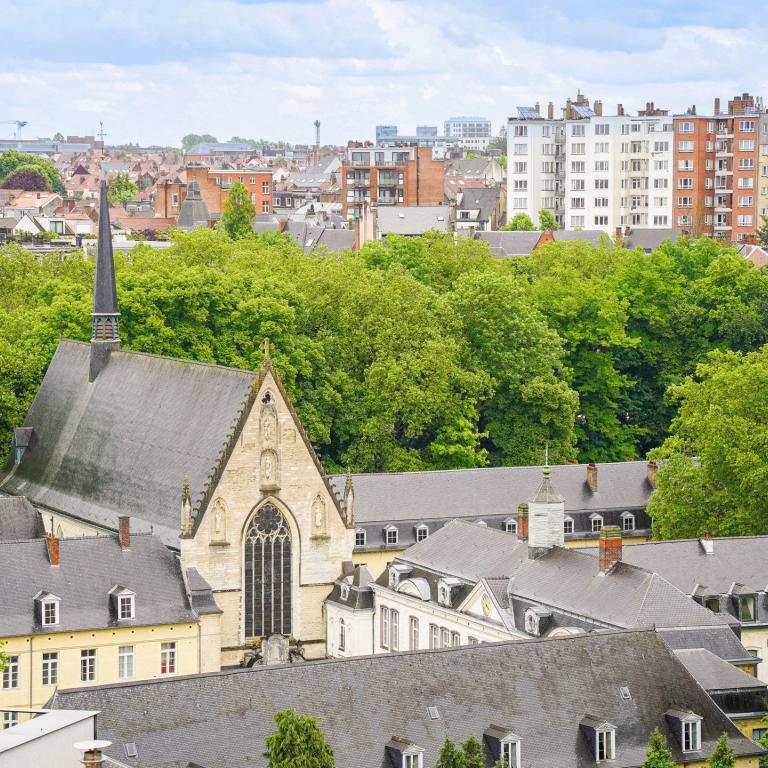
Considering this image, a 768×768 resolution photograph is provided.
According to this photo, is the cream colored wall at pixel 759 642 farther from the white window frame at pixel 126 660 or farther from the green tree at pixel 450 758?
the green tree at pixel 450 758

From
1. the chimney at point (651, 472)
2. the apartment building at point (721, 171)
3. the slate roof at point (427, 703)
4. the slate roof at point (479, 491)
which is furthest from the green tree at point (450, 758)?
the apartment building at point (721, 171)

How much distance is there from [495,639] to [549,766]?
50.6 feet

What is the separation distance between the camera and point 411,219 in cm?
19150

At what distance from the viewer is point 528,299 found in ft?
413

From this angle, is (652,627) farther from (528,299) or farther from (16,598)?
(528,299)

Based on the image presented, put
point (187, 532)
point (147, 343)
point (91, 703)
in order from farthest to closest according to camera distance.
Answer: point (147, 343), point (187, 532), point (91, 703)

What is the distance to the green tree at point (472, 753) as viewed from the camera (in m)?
55.5

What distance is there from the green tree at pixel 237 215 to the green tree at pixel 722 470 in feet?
309

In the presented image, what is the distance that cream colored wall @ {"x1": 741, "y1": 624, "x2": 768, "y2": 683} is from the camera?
75.9m

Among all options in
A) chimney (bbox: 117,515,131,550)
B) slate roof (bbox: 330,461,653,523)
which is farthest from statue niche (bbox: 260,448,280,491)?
slate roof (bbox: 330,461,653,523)

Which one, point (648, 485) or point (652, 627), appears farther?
point (648, 485)

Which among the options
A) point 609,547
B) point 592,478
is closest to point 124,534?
point 609,547

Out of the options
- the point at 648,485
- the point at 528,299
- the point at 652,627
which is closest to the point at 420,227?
the point at 528,299

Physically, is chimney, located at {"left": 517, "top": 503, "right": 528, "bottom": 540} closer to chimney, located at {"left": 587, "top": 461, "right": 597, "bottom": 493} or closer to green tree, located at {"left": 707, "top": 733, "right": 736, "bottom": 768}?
chimney, located at {"left": 587, "top": 461, "right": 597, "bottom": 493}
